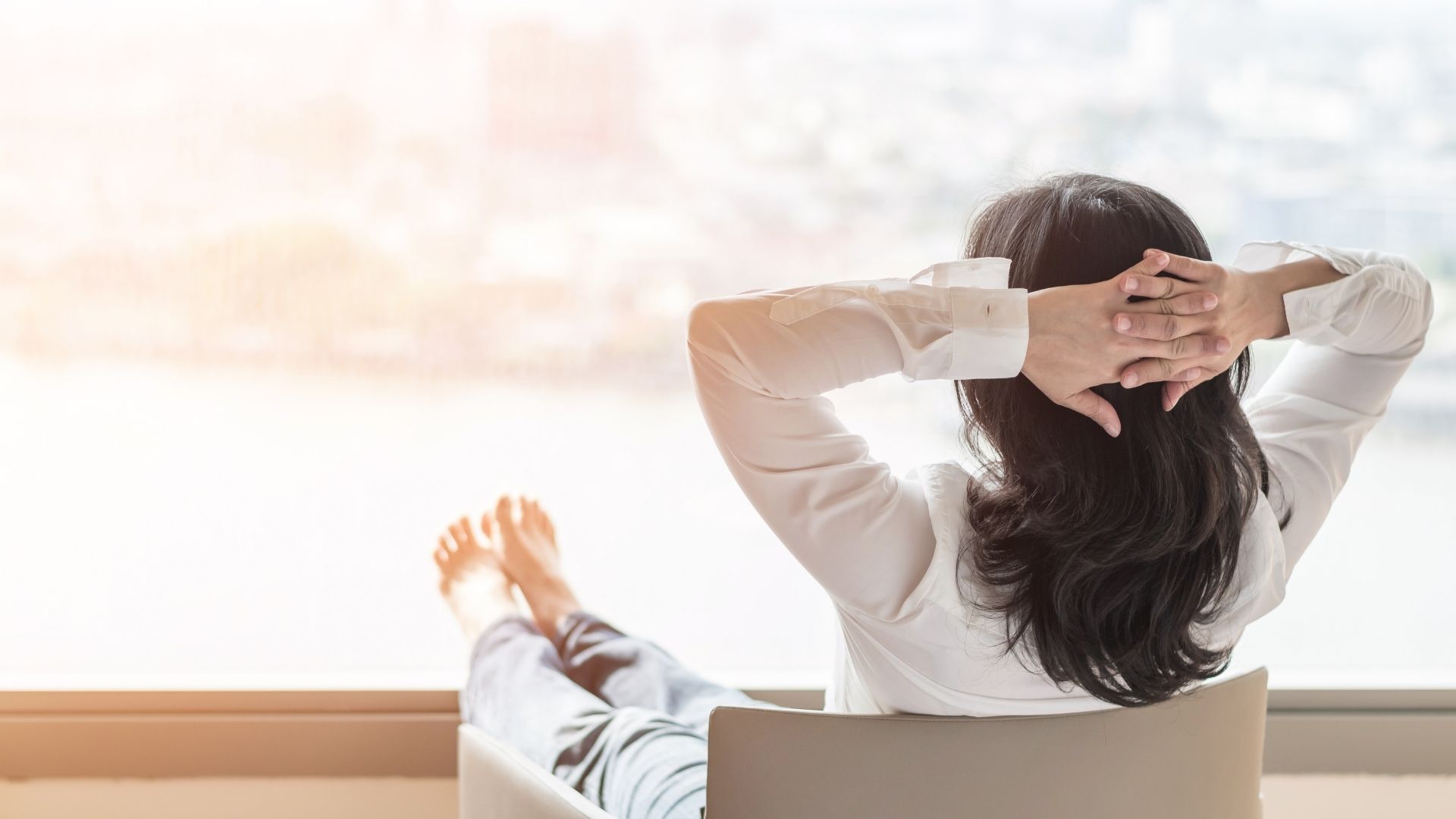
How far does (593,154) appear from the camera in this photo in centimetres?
156

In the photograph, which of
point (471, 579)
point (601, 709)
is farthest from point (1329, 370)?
point (471, 579)

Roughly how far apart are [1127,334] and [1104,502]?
0.15m

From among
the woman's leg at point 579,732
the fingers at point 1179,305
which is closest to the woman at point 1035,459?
the fingers at point 1179,305

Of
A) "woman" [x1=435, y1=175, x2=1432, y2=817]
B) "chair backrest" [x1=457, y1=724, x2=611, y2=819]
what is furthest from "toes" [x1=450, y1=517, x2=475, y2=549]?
"woman" [x1=435, y1=175, x2=1432, y2=817]

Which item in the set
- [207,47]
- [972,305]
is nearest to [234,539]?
[207,47]

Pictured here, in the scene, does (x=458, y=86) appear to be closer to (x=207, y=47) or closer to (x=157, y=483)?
(x=207, y=47)

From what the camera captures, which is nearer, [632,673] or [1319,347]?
[1319,347]

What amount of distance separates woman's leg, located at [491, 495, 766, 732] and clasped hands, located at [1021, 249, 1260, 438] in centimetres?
71

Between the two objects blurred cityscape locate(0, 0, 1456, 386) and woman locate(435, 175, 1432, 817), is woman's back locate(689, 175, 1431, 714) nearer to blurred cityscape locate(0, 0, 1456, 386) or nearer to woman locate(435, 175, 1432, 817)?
woman locate(435, 175, 1432, 817)

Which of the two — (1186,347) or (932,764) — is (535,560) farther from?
(1186,347)

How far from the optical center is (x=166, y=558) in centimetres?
163

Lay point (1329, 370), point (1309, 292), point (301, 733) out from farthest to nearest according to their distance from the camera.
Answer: point (301, 733)
point (1329, 370)
point (1309, 292)

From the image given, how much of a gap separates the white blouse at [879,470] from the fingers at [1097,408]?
66 mm

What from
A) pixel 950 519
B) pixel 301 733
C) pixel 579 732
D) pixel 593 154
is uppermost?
pixel 593 154
